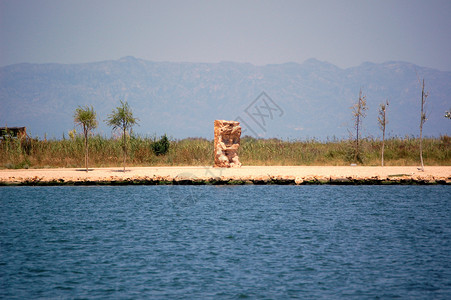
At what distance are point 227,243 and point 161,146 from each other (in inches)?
812

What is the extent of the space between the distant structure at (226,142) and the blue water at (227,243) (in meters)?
6.20

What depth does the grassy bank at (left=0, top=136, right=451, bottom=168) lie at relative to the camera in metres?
32.4

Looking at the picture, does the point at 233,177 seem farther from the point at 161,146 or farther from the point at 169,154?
the point at 161,146

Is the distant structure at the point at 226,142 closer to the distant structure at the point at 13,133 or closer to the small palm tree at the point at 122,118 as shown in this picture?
the small palm tree at the point at 122,118

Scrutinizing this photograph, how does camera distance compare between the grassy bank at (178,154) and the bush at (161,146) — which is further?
the bush at (161,146)

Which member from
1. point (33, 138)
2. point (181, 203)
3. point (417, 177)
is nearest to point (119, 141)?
point (33, 138)

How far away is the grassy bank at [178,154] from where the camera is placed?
106 feet

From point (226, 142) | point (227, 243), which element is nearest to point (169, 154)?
point (226, 142)

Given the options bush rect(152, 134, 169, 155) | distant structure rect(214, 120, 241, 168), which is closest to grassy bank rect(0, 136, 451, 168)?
bush rect(152, 134, 169, 155)

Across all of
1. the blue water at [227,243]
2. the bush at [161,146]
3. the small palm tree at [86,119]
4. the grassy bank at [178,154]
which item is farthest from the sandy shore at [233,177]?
the bush at [161,146]

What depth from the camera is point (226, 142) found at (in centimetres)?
2983

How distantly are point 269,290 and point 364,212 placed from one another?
9.35 metres

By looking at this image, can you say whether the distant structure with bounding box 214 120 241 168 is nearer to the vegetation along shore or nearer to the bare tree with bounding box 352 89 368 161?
the vegetation along shore

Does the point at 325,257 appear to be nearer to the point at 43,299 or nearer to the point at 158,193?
the point at 43,299
